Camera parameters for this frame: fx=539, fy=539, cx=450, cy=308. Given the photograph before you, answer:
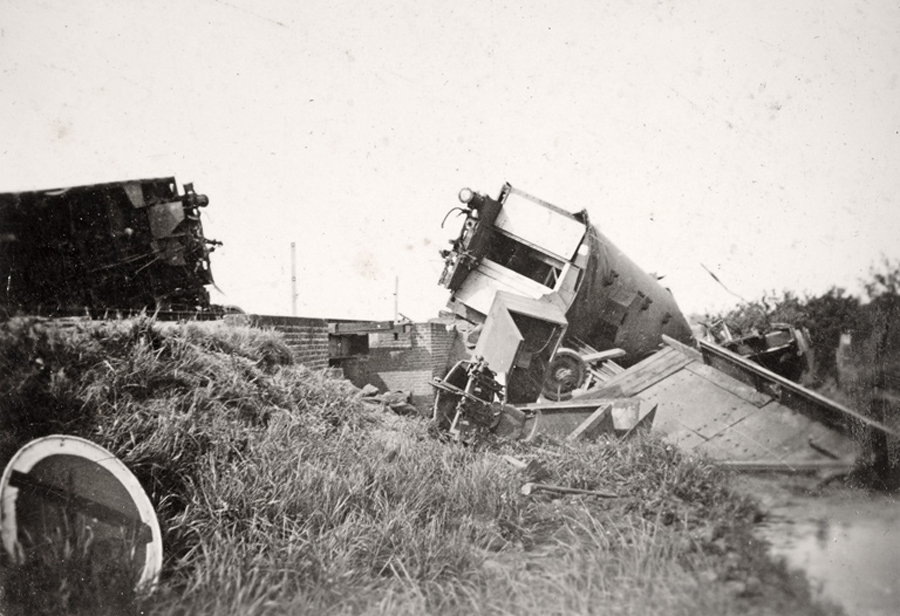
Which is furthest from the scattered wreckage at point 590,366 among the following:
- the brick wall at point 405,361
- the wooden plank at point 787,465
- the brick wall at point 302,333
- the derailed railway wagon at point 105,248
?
the derailed railway wagon at point 105,248

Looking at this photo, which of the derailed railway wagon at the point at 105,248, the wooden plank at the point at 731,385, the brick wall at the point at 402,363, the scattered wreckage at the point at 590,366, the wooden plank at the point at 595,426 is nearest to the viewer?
the scattered wreckage at the point at 590,366

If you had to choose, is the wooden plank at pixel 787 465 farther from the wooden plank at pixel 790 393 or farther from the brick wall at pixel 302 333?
the brick wall at pixel 302 333

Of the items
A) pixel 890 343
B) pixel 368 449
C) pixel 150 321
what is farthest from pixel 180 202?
pixel 890 343

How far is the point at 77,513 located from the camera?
2592 millimetres

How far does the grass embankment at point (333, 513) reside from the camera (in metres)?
2.62

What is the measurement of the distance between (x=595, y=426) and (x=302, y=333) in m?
4.16

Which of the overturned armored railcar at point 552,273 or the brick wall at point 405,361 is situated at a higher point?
the overturned armored railcar at point 552,273

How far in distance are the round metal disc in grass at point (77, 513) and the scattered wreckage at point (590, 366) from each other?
122 inches

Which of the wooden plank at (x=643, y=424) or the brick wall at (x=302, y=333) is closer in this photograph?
the wooden plank at (x=643, y=424)

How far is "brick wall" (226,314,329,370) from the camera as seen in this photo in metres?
6.45

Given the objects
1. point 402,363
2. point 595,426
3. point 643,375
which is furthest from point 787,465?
point 402,363

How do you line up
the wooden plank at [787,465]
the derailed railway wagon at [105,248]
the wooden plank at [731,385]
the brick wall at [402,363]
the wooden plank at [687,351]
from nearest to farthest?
the wooden plank at [787,465]
the wooden plank at [731,385]
the wooden plank at [687,351]
the derailed railway wagon at [105,248]
the brick wall at [402,363]

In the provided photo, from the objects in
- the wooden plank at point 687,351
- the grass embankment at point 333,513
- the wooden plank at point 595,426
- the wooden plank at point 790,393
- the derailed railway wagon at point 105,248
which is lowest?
the grass embankment at point 333,513

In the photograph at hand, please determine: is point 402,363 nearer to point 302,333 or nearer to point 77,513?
point 302,333
